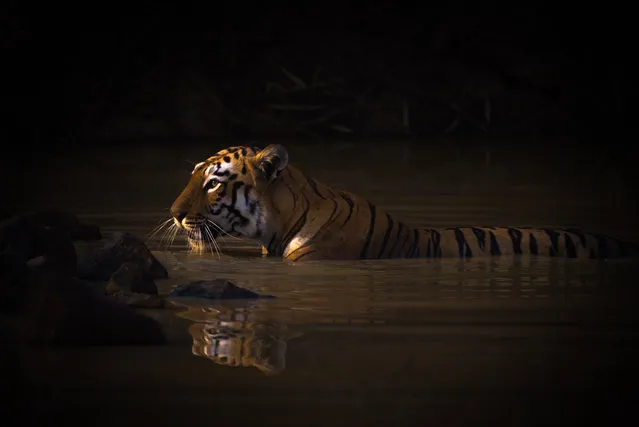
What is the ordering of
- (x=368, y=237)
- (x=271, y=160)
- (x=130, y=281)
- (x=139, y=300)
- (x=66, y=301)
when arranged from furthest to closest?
(x=368, y=237) < (x=271, y=160) < (x=130, y=281) < (x=139, y=300) < (x=66, y=301)

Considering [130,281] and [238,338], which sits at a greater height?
[130,281]

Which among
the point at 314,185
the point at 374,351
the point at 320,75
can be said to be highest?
the point at 320,75

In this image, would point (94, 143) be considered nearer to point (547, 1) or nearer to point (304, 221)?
point (547, 1)

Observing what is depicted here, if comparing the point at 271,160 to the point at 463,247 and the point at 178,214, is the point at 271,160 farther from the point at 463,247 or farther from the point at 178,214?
the point at 463,247

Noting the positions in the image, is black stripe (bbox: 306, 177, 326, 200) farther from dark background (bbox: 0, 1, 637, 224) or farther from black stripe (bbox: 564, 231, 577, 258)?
dark background (bbox: 0, 1, 637, 224)

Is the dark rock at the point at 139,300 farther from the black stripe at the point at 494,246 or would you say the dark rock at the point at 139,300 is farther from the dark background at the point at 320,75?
the dark background at the point at 320,75

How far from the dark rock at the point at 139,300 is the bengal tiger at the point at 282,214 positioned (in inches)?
47.5

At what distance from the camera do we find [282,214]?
7.40 metres

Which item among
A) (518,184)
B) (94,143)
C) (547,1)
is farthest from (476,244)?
(547,1)

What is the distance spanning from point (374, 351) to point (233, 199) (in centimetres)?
234

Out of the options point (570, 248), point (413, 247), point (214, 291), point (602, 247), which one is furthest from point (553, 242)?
point (214, 291)

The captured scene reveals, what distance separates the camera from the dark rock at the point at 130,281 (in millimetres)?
6289

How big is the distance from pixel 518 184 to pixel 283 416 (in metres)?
8.06

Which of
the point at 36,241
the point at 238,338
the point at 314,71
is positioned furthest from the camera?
the point at 314,71
